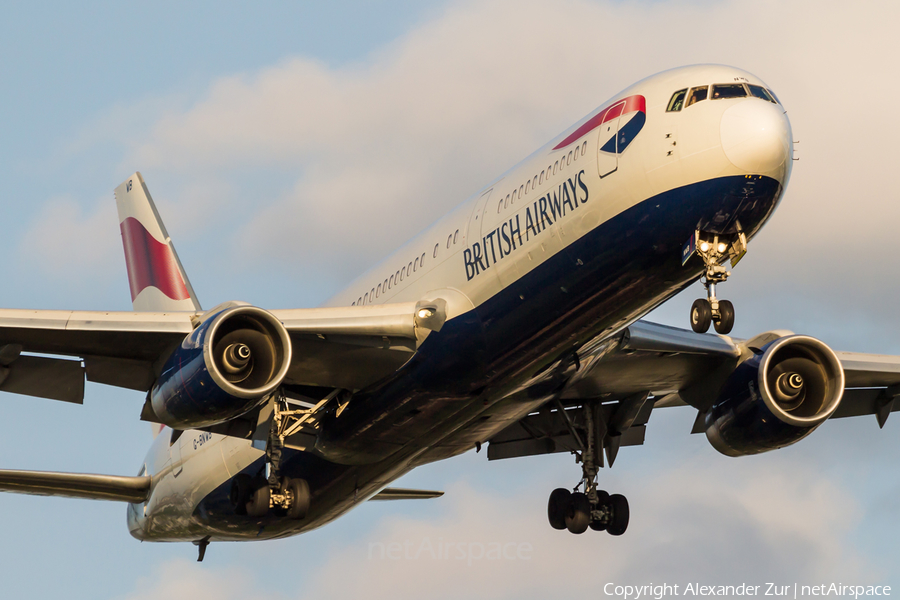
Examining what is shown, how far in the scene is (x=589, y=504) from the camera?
26484mm

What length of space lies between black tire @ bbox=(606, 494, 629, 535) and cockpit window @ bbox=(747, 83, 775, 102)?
1145 cm

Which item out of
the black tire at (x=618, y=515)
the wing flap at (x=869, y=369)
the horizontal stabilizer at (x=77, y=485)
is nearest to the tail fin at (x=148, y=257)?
the horizontal stabilizer at (x=77, y=485)

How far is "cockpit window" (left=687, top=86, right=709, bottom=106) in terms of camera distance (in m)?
18.1

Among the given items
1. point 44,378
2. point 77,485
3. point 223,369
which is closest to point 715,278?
point 223,369

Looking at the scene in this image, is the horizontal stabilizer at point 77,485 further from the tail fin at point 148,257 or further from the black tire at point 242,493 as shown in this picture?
the tail fin at point 148,257

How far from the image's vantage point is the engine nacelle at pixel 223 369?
19.1 meters

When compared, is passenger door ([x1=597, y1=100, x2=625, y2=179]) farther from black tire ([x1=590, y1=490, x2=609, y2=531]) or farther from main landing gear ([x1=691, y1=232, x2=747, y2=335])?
black tire ([x1=590, y1=490, x2=609, y2=531])

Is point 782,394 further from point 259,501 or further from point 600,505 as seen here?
point 259,501

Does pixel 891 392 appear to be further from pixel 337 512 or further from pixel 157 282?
pixel 157 282

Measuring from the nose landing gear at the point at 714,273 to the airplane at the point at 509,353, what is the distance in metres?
0.03

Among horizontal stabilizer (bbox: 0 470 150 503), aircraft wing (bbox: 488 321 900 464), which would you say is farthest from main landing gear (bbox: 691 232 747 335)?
horizontal stabilizer (bbox: 0 470 150 503)

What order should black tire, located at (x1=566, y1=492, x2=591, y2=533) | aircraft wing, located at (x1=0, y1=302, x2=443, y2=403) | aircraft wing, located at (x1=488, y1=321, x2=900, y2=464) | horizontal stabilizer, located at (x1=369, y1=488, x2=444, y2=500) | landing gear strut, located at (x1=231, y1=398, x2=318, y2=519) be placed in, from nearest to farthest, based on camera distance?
aircraft wing, located at (x1=0, y1=302, x2=443, y2=403) < landing gear strut, located at (x1=231, y1=398, x2=318, y2=519) < aircraft wing, located at (x1=488, y1=321, x2=900, y2=464) < black tire, located at (x1=566, y1=492, x2=591, y2=533) < horizontal stabilizer, located at (x1=369, y1=488, x2=444, y2=500)

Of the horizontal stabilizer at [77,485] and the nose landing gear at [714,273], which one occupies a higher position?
the nose landing gear at [714,273]

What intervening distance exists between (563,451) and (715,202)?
11342mm
